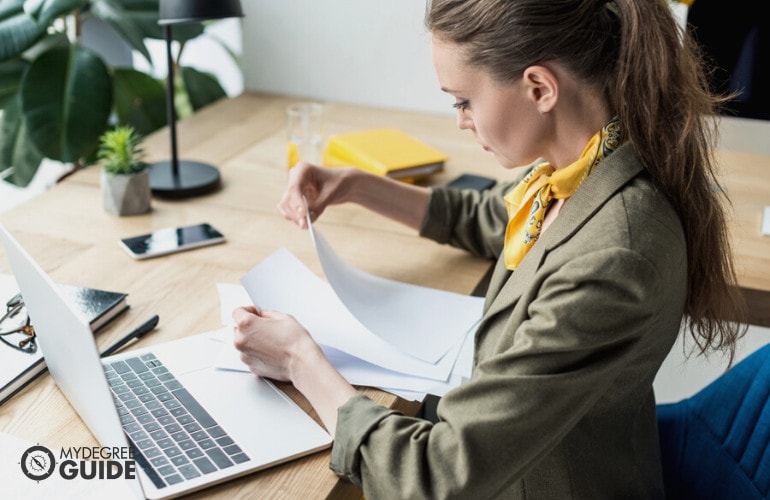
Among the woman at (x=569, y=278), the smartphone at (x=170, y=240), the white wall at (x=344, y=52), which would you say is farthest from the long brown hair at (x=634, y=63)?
the white wall at (x=344, y=52)

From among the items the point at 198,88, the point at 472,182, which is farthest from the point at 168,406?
the point at 198,88

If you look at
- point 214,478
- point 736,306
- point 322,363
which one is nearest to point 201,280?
point 322,363

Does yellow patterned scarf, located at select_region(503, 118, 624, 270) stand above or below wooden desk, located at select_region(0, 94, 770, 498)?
above

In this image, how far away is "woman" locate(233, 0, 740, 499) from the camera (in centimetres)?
87

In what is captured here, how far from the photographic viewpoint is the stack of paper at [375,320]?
1148 millimetres

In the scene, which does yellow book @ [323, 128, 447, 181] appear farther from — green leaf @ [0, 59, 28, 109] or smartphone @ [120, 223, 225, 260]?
green leaf @ [0, 59, 28, 109]

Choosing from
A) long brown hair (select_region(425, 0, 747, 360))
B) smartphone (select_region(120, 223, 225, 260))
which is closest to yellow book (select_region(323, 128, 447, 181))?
smartphone (select_region(120, 223, 225, 260))

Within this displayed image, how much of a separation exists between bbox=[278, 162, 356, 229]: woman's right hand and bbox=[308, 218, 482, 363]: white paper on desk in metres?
0.14

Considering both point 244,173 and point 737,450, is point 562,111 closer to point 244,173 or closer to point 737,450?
point 737,450

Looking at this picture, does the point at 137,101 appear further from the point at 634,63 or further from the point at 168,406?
the point at 634,63

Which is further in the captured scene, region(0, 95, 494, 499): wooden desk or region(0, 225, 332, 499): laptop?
region(0, 95, 494, 499): wooden desk

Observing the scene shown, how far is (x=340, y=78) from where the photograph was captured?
2.33m

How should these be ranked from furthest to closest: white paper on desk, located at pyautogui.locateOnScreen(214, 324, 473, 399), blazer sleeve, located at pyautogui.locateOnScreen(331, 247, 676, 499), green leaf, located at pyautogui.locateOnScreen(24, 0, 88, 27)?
1. green leaf, located at pyautogui.locateOnScreen(24, 0, 88, 27)
2. white paper on desk, located at pyautogui.locateOnScreen(214, 324, 473, 399)
3. blazer sleeve, located at pyautogui.locateOnScreen(331, 247, 676, 499)

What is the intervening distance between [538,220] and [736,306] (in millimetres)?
276
